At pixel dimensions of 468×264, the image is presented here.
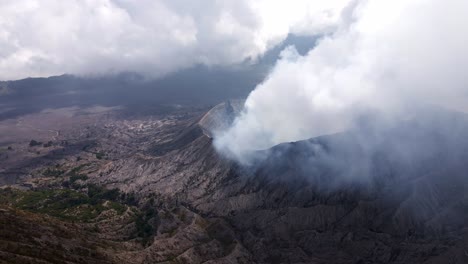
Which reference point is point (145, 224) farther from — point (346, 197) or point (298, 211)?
point (346, 197)

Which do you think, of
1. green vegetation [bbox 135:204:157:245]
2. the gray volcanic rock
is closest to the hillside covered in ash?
the gray volcanic rock

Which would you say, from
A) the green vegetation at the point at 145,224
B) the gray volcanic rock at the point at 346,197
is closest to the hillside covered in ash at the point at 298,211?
the gray volcanic rock at the point at 346,197

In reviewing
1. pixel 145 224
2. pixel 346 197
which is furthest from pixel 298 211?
pixel 145 224

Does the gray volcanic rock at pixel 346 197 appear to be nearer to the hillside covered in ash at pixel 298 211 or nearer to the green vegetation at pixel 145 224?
the hillside covered in ash at pixel 298 211

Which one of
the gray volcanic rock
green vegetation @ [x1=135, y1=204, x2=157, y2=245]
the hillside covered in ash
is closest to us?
the hillside covered in ash

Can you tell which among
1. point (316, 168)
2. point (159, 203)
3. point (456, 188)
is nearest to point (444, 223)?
point (456, 188)

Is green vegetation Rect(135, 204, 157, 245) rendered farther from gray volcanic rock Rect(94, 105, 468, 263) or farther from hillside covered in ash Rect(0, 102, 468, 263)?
gray volcanic rock Rect(94, 105, 468, 263)
